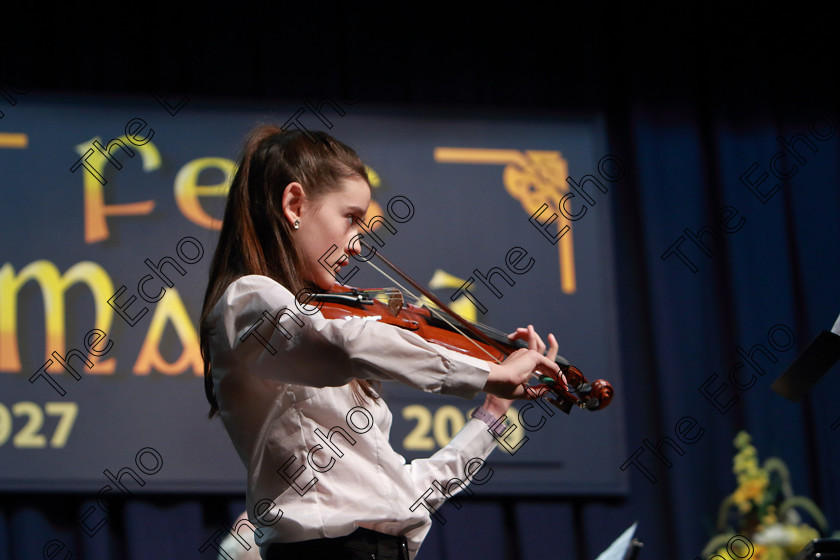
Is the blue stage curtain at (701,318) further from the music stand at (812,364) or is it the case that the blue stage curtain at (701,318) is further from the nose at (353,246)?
the nose at (353,246)

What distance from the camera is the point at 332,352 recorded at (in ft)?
3.62

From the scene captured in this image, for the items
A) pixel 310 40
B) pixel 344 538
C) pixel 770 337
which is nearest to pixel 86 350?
pixel 310 40

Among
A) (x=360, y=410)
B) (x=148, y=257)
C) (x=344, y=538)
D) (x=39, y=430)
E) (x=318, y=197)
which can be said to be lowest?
(x=39, y=430)

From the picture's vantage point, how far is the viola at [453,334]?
1300mm

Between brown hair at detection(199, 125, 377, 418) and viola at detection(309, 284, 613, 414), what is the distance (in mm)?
70

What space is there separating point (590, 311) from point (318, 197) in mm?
1731

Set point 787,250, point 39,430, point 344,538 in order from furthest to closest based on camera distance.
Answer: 1. point 787,250
2. point 39,430
3. point 344,538

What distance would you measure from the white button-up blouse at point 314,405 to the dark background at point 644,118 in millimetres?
1511

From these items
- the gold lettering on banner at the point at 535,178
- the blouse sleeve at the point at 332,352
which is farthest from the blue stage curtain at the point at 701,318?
the blouse sleeve at the point at 332,352

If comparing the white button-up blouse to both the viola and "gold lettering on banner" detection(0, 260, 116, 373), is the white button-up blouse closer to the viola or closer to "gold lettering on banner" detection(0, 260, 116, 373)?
the viola

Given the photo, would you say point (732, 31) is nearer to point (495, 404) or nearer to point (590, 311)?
point (590, 311)

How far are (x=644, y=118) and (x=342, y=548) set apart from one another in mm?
2377

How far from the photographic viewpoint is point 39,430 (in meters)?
2.55

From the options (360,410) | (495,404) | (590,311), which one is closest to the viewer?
(360,410)
